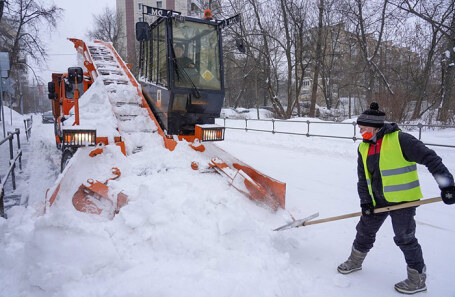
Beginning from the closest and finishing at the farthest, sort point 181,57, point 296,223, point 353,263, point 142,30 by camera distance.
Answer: point 353,263 → point 296,223 → point 142,30 → point 181,57

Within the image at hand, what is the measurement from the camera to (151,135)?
5.41 meters

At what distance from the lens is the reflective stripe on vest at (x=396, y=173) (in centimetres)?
282

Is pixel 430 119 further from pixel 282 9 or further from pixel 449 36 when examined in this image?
pixel 282 9

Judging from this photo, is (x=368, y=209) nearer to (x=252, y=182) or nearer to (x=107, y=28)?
(x=252, y=182)

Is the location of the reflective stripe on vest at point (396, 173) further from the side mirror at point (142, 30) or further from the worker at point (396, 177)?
the side mirror at point (142, 30)

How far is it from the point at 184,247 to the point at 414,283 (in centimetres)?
220

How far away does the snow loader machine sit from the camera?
4.52m

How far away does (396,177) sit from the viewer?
2.87 meters

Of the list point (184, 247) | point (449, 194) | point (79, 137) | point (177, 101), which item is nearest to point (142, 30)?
point (177, 101)

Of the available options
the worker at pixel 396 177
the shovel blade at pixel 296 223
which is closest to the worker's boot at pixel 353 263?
the worker at pixel 396 177

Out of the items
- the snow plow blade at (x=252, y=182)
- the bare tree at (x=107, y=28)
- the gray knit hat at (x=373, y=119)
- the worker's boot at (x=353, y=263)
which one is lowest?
the worker's boot at (x=353, y=263)

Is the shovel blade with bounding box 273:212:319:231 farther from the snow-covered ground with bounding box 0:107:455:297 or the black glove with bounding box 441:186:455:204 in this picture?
the black glove with bounding box 441:186:455:204

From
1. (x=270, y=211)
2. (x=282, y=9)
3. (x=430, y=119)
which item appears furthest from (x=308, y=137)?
(x=282, y=9)

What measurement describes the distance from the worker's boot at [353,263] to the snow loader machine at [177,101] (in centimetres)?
118
